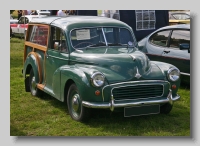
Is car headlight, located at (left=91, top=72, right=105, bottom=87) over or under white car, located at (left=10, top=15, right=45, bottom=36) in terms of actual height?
under

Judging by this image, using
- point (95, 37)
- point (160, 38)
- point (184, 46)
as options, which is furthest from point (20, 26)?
point (95, 37)

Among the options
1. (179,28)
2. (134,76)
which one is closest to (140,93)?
(134,76)

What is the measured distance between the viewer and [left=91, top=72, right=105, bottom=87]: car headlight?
202 inches

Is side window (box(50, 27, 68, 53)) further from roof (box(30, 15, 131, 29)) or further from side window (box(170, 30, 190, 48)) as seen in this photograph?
side window (box(170, 30, 190, 48))

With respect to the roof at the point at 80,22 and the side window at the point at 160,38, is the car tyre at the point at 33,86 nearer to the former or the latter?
the roof at the point at 80,22

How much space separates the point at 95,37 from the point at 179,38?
8.01 ft

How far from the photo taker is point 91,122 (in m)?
5.59

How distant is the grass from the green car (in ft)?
0.71

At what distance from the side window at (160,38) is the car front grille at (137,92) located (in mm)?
2799

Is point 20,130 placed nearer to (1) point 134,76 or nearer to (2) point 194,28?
(1) point 134,76

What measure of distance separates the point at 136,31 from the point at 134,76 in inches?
368

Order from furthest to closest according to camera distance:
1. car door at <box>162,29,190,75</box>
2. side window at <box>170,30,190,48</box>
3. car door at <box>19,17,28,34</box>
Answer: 1. car door at <box>19,17,28,34</box>
2. side window at <box>170,30,190,48</box>
3. car door at <box>162,29,190,75</box>

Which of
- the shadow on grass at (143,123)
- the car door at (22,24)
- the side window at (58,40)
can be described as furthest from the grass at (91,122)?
the car door at (22,24)

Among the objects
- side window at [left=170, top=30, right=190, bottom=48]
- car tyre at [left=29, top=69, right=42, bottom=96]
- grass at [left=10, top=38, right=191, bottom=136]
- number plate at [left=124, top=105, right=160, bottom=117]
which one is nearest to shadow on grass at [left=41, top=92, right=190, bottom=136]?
grass at [left=10, top=38, right=191, bottom=136]
